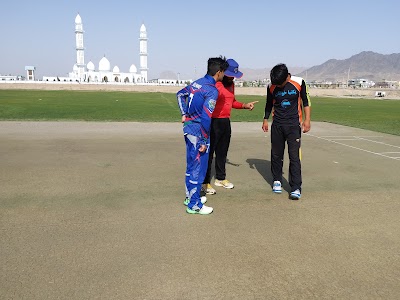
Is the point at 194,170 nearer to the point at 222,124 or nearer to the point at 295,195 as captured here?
the point at 222,124

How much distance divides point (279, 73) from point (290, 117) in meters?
0.74

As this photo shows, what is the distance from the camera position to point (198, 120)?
439cm

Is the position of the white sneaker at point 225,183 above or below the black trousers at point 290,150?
below

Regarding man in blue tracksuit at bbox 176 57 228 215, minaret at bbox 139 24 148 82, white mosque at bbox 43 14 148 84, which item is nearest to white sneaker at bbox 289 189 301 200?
man in blue tracksuit at bbox 176 57 228 215

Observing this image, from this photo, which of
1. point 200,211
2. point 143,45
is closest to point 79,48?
point 143,45

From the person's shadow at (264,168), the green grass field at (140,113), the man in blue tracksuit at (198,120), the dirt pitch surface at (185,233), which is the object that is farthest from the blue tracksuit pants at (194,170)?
the green grass field at (140,113)

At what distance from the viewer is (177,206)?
472 centimetres

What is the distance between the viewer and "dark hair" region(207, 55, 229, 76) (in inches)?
174

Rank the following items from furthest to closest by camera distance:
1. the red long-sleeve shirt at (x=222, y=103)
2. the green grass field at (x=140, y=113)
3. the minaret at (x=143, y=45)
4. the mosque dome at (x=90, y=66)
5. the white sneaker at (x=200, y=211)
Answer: the minaret at (x=143, y=45), the mosque dome at (x=90, y=66), the green grass field at (x=140, y=113), the red long-sleeve shirt at (x=222, y=103), the white sneaker at (x=200, y=211)

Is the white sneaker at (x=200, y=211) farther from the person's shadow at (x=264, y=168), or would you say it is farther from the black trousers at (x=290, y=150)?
the person's shadow at (x=264, y=168)

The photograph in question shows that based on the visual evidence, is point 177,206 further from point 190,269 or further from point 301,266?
point 301,266

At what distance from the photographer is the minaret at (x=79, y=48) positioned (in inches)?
4542

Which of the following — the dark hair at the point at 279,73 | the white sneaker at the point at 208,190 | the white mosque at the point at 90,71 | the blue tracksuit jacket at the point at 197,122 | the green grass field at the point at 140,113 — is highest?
the white mosque at the point at 90,71

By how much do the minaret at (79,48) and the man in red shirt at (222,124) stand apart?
119 m
